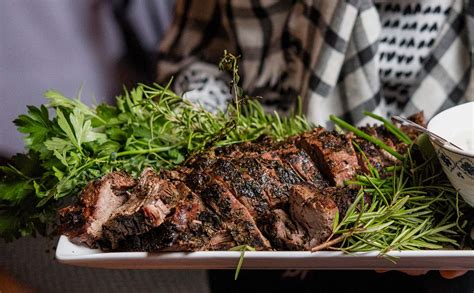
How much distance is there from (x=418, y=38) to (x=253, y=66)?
0.64m

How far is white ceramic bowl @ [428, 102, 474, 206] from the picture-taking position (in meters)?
1.15

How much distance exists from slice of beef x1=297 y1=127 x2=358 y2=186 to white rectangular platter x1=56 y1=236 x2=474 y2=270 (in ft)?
0.65

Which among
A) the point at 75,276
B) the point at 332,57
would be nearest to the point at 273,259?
the point at 75,276

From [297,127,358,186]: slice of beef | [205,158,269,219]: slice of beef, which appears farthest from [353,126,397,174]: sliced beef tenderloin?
[205,158,269,219]: slice of beef

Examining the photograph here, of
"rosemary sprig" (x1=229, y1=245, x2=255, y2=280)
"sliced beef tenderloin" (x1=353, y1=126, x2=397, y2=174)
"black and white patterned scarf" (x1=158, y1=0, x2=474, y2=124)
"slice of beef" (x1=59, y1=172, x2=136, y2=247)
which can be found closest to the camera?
"rosemary sprig" (x1=229, y1=245, x2=255, y2=280)

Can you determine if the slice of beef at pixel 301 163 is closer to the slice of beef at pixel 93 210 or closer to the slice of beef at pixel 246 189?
the slice of beef at pixel 246 189

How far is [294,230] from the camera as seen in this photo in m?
→ 1.21

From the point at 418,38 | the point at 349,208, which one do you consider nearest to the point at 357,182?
the point at 349,208

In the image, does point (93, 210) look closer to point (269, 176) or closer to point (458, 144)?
point (269, 176)

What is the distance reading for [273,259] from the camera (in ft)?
3.84

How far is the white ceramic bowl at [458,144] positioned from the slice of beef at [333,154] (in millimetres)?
192

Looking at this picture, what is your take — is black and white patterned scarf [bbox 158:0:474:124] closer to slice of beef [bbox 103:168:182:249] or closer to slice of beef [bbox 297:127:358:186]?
slice of beef [bbox 297:127:358:186]

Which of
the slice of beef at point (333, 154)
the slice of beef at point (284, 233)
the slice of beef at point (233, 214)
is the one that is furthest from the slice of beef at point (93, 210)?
the slice of beef at point (333, 154)

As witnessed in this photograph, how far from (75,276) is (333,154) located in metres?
0.71
